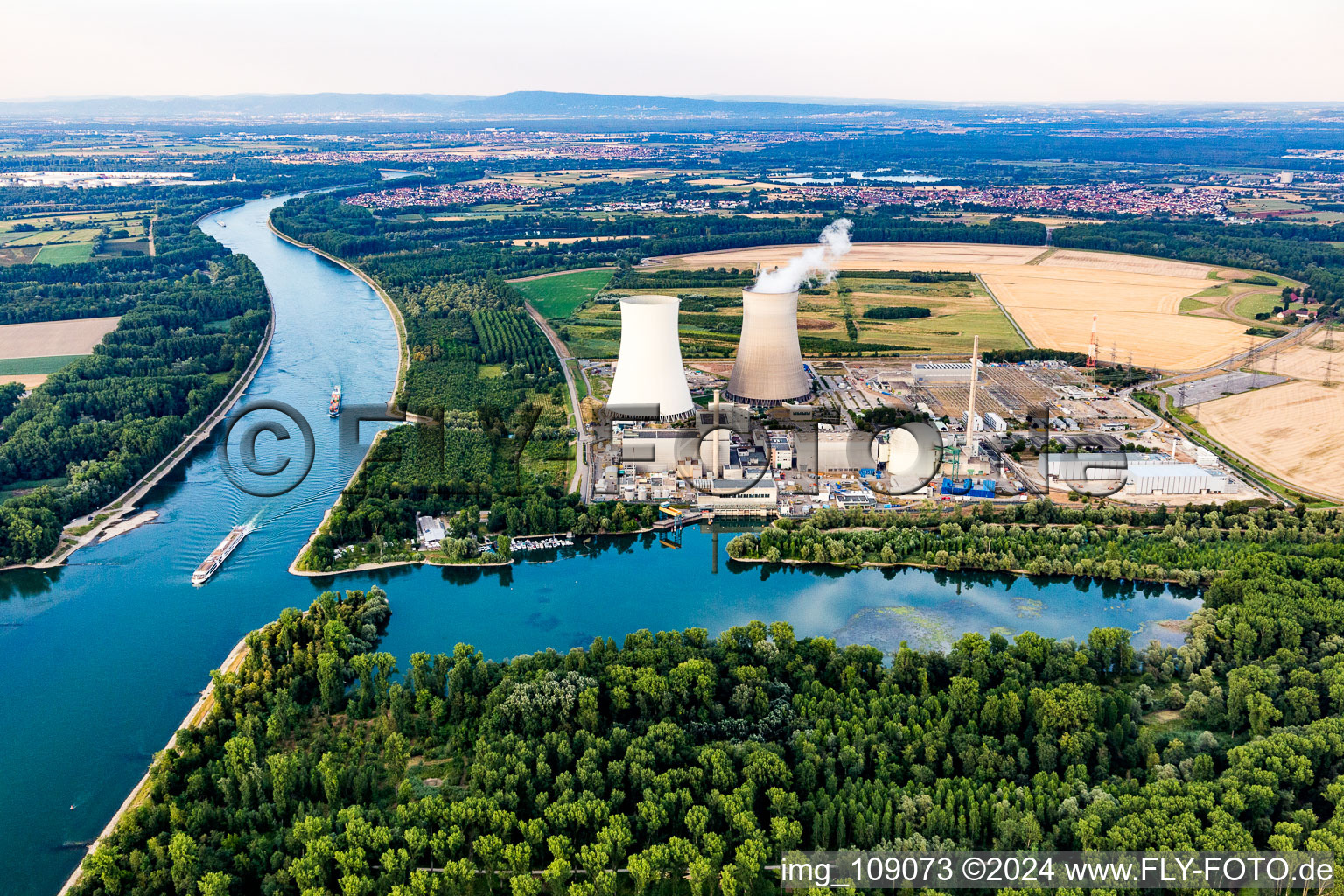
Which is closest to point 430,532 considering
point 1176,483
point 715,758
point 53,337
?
point 715,758

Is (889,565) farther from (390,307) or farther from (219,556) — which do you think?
(390,307)

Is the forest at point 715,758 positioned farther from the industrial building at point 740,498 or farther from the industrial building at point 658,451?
the industrial building at point 658,451

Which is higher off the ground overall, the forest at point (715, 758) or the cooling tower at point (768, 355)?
the cooling tower at point (768, 355)

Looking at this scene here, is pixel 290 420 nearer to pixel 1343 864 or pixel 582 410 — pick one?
pixel 582 410

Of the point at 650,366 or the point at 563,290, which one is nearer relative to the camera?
the point at 650,366

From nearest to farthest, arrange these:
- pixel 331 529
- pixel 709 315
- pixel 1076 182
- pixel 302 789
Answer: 1. pixel 302 789
2. pixel 331 529
3. pixel 709 315
4. pixel 1076 182

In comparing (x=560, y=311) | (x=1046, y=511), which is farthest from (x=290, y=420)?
(x=1046, y=511)

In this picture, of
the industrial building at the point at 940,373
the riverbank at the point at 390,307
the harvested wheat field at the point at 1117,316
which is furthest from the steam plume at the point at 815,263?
the riverbank at the point at 390,307
